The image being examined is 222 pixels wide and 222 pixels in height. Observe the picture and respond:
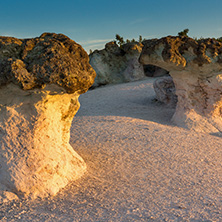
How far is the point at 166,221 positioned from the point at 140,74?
45.8 feet

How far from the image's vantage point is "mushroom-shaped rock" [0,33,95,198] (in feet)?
10.2

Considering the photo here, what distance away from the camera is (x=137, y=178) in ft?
12.0

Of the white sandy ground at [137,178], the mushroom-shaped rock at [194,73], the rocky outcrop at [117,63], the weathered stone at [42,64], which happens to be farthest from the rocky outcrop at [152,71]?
the weathered stone at [42,64]

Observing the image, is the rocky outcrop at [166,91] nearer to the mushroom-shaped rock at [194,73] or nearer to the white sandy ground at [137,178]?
the mushroom-shaped rock at [194,73]

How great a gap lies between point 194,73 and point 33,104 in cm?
437

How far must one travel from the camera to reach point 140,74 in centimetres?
1616

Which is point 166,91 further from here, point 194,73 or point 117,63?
point 117,63

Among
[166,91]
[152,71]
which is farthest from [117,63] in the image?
[166,91]

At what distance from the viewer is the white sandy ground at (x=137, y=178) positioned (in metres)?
2.86

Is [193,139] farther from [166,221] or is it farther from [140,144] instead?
[166,221]

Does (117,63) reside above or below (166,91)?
above

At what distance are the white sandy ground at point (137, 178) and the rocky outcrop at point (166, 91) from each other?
6.92 feet

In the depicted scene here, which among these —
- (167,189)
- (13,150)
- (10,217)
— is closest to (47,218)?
(10,217)

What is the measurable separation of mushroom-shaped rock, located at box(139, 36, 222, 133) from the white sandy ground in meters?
0.54
